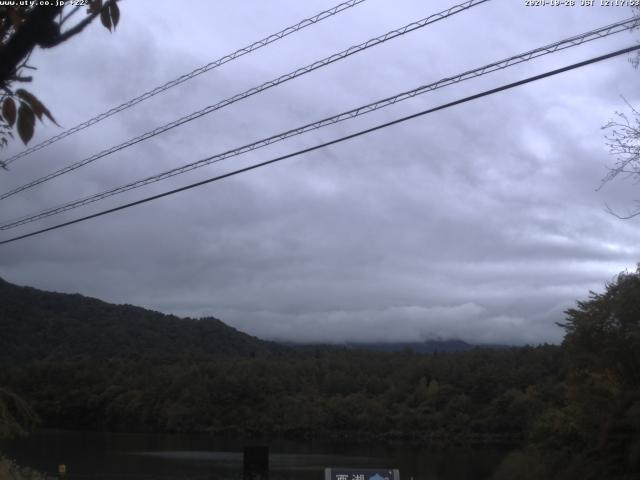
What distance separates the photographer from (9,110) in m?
3.89

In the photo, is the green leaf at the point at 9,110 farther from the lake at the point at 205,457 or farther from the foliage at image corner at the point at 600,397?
the lake at the point at 205,457

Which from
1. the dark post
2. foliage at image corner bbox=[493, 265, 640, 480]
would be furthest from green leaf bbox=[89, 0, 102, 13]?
foliage at image corner bbox=[493, 265, 640, 480]

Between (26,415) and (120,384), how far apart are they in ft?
290

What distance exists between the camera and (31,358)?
311ft

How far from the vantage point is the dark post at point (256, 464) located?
36.8 feet

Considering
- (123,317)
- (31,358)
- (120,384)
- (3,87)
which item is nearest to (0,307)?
(31,358)

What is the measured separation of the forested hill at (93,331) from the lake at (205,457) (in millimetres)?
11984

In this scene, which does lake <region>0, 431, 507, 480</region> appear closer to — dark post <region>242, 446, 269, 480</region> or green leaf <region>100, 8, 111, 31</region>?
dark post <region>242, 446, 269, 480</region>

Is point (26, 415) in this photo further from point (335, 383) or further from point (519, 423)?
point (335, 383)

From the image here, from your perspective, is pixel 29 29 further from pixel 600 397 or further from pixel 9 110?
pixel 600 397

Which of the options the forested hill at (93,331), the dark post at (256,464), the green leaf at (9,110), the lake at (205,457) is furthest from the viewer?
the forested hill at (93,331)

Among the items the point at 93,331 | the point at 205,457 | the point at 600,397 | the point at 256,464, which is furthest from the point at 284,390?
the point at 256,464

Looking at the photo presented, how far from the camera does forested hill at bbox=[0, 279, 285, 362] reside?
84.6 m

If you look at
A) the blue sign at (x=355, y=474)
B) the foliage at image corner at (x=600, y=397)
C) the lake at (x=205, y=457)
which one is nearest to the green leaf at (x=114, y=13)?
the blue sign at (x=355, y=474)
